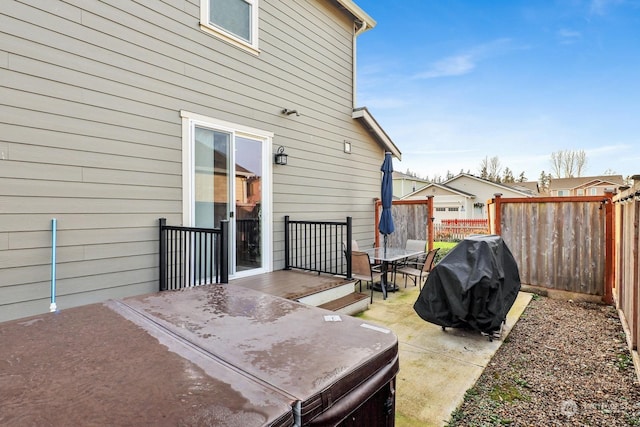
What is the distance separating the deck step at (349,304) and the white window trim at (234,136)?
130 centimetres

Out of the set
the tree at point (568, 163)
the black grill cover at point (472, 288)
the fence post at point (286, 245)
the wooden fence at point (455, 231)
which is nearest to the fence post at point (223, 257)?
the fence post at point (286, 245)

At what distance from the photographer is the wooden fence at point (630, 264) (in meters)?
2.91

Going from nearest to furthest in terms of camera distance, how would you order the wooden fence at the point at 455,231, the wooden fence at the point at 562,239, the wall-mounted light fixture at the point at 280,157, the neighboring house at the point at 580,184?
the wooden fence at the point at 562,239, the wall-mounted light fixture at the point at 280,157, the wooden fence at the point at 455,231, the neighboring house at the point at 580,184

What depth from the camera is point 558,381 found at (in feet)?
9.04

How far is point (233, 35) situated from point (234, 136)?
4.71 ft

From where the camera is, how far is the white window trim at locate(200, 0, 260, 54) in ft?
13.8

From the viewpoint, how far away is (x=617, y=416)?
2.27m

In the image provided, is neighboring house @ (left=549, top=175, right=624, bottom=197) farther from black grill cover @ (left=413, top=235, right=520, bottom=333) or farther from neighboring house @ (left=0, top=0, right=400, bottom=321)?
neighboring house @ (left=0, top=0, right=400, bottom=321)

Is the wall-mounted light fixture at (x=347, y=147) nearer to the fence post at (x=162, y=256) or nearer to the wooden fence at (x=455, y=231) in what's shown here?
the fence post at (x=162, y=256)

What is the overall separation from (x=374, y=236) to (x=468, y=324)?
4091 mm

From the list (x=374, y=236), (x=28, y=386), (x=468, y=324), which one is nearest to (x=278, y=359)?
(x=28, y=386)

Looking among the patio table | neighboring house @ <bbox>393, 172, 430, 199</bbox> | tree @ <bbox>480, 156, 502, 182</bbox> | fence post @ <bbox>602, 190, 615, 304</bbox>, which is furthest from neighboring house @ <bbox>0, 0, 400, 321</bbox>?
tree @ <bbox>480, 156, 502, 182</bbox>

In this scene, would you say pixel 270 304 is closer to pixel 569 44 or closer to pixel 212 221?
pixel 212 221

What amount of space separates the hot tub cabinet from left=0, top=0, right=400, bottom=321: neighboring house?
1913 millimetres
